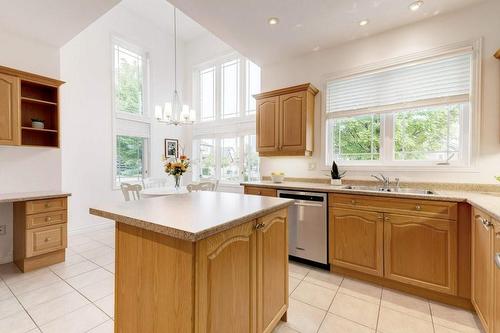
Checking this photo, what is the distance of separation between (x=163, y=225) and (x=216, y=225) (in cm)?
25

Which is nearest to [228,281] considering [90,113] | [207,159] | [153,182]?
[153,182]

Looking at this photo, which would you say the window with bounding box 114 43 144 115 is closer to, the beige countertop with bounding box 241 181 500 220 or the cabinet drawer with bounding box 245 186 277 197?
the cabinet drawer with bounding box 245 186 277 197

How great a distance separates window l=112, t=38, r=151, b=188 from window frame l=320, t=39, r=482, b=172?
3781 millimetres

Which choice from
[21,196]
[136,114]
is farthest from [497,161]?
[136,114]

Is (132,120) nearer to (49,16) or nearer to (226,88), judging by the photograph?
(226,88)

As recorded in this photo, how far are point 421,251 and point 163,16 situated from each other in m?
5.94

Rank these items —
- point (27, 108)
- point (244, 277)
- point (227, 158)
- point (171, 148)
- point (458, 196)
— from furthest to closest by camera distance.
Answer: point (171, 148)
point (227, 158)
point (27, 108)
point (458, 196)
point (244, 277)

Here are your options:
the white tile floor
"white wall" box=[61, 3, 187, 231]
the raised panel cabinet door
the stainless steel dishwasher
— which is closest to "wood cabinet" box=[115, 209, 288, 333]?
the white tile floor

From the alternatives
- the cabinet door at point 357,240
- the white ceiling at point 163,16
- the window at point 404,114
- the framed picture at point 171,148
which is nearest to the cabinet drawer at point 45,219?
the framed picture at point 171,148

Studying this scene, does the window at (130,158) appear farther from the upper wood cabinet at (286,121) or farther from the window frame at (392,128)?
the window frame at (392,128)

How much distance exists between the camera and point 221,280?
1179 mm

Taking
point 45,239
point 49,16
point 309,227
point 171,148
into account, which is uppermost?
point 49,16

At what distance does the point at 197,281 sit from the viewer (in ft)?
3.43

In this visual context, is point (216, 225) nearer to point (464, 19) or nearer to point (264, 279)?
point (264, 279)
